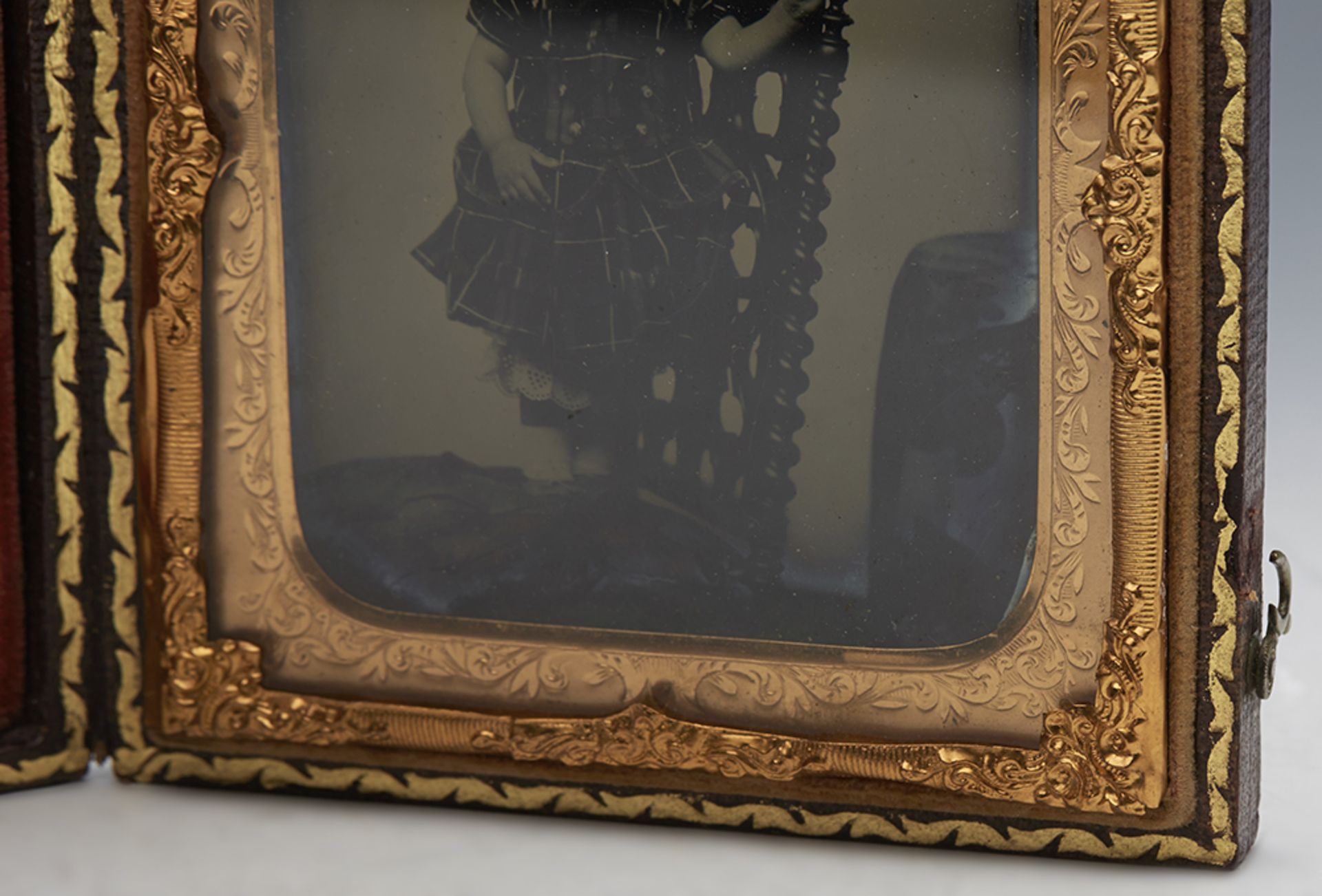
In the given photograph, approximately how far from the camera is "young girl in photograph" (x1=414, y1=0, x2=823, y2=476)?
1249 millimetres

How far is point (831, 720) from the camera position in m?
1.30

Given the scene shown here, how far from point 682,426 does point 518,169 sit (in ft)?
0.83

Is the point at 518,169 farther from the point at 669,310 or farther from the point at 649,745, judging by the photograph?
the point at 649,745

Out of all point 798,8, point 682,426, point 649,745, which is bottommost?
point 649,745

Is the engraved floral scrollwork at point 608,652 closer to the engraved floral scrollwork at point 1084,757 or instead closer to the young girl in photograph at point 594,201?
the engraved floral scrollwork at point 1084,757

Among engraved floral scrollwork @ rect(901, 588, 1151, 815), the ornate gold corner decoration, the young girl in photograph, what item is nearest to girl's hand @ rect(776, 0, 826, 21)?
the young girl in photograph

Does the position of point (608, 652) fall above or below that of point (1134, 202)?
below

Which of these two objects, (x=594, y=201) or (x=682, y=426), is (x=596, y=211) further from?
(x=682, y=426)

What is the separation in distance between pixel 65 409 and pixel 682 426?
1.77 feet

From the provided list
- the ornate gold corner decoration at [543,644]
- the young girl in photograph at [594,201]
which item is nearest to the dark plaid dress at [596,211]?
the young girl in photograph at [594,201]

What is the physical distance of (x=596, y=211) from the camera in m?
1.28

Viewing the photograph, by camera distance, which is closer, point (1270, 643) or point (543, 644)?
point (1270, 643)

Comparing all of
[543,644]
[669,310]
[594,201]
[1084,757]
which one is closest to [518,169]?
[594,201]

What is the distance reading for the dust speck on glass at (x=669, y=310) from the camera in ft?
4.01
